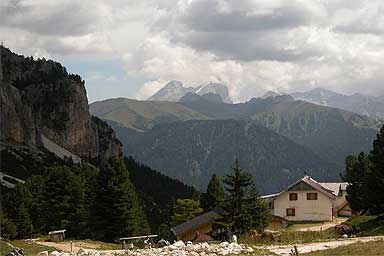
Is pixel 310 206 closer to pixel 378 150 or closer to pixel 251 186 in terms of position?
pixel 378 150

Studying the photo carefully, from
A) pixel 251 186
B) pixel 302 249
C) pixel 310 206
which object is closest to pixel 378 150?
pixel 251 186

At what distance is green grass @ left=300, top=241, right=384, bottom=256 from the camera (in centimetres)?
2968

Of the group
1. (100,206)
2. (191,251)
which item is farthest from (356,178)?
(191,251)

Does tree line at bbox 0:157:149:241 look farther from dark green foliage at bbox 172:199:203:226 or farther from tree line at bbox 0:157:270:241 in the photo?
dark green foliage at bbox 172:199:203:226

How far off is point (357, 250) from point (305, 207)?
203 ft

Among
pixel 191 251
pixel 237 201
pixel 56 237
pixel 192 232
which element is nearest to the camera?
pixel 191 251

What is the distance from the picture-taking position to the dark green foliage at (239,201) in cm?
5122

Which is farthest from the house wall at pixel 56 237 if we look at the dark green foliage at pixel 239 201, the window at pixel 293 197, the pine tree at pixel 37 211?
the window at pixel 293 197

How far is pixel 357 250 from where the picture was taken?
31062 mm

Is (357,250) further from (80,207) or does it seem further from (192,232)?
(80,207)

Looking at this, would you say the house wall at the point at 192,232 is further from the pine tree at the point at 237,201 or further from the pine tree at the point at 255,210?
the pine tree at the point at 237,201

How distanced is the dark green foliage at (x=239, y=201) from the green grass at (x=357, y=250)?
18.2 meters

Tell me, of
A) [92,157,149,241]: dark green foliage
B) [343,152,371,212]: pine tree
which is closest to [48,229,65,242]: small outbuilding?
[92,157,149,241]: dark green foliage

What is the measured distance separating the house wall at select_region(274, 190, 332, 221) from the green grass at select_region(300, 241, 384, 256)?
57.4 metres
